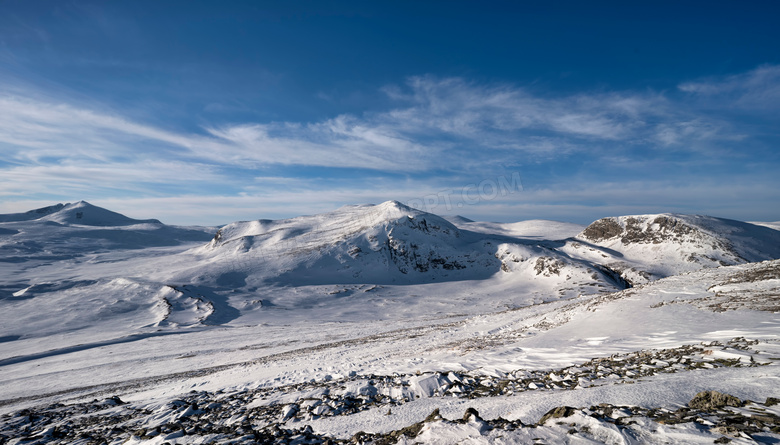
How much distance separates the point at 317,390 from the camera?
8477 millimetres

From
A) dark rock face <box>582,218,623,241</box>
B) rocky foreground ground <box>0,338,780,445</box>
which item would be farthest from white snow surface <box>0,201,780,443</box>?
dark rock face <box>582,218,623,241</box>

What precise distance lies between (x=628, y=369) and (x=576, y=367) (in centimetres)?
116

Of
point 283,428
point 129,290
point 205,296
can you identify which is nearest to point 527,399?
point 283,428

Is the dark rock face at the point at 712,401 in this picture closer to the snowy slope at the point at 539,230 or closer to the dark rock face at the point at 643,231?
the dark rock face at the point at 643,231

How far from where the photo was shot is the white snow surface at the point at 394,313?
612 centimetres

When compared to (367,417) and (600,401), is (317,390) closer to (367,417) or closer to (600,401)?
(367,417)

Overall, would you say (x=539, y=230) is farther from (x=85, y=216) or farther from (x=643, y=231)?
(x=85, y=216)

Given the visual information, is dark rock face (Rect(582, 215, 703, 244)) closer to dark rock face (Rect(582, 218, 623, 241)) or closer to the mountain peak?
dark rock face (Rect(582, 218, 623, 241))

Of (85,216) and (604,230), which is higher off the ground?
(85,216)

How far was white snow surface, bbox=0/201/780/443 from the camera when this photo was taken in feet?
20.1

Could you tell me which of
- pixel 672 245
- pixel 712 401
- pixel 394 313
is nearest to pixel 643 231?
pixel 672 245

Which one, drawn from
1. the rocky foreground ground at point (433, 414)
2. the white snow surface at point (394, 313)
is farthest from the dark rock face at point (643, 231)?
the rocky foreground ground at point (433, 414)

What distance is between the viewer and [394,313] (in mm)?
43375

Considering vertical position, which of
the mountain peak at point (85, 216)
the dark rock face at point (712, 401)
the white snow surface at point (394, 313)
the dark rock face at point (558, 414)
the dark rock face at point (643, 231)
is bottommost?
the white snow surface at point (394, 313)
